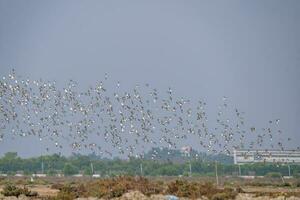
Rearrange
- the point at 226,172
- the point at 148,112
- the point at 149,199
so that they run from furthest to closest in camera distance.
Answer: the point at 226,172
the point at 148,112
the point at 149,199

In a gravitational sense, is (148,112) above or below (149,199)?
above

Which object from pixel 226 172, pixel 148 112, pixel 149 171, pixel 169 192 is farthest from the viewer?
pixel 226 172

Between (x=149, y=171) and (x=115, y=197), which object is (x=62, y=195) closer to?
(x=115, y=197)

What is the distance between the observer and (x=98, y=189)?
57.9m

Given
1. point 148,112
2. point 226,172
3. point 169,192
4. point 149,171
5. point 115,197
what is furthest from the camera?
point 226,172

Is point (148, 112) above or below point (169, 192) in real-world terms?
above

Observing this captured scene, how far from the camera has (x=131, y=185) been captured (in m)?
59.2

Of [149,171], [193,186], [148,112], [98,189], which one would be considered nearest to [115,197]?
[98,189]

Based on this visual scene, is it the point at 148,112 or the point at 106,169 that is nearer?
the point at 148,112

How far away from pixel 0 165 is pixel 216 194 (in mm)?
155395

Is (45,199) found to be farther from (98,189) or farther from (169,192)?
(169,192)

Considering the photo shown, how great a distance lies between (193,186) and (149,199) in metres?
9.86

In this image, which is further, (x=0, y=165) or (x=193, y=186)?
(x=0, y=165)

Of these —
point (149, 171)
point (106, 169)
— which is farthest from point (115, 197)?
point (106, 169)
